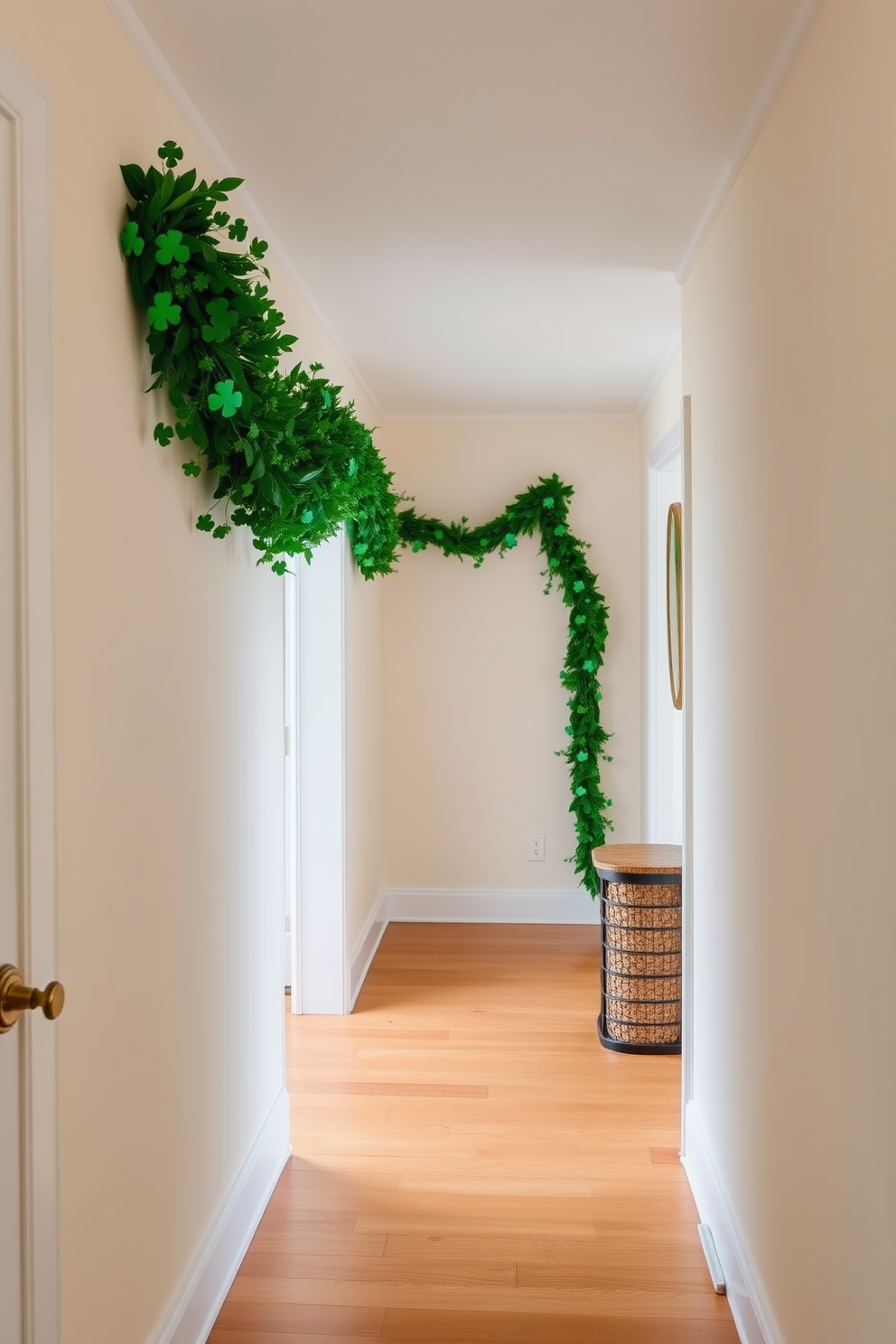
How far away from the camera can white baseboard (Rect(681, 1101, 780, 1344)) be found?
208cm

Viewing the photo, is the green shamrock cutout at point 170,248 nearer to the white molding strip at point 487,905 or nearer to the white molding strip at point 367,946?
the white molding strip at point 367,946

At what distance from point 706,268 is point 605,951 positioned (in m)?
2.25

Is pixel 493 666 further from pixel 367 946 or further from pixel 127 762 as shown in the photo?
pixel 127 762

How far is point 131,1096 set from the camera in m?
1.82

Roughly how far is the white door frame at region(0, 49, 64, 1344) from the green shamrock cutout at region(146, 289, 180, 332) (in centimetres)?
31

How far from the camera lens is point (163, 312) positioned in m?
1.78

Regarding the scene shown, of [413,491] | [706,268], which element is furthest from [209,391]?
[413,491]

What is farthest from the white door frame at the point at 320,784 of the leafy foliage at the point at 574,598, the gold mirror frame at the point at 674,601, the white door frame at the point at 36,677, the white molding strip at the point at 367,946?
the white door frame at the point at 36,677

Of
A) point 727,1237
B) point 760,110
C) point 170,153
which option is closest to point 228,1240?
point 727,1237

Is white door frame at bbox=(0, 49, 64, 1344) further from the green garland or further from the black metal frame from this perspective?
the black metal frame

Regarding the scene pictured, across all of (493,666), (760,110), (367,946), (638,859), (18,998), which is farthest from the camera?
(493,666)

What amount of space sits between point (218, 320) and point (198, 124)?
620mm

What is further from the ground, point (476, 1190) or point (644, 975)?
point (644, 975)

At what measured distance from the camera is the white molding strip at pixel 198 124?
5.86ft
